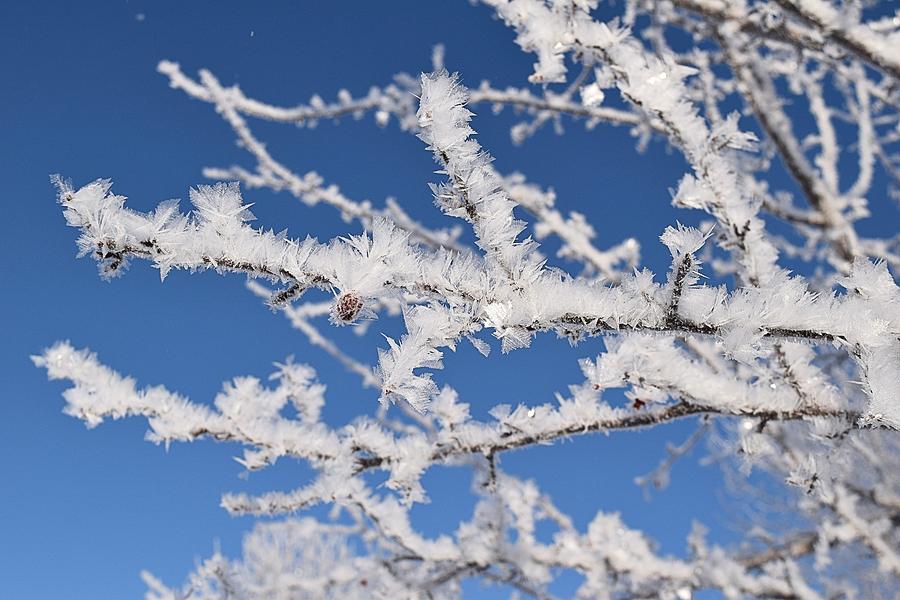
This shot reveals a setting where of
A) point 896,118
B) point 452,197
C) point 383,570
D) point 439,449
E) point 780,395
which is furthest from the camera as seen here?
point 896,118

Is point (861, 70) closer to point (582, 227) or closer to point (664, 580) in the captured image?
point (582, 227)

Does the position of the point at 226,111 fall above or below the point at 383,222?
above

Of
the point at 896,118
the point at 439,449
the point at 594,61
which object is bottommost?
the point at 439,449

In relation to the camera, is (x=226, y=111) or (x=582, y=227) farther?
(x=582, y=227)

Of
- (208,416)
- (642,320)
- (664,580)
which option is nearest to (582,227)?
(664,580)

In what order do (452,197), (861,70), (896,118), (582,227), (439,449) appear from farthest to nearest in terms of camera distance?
(896,118)
(861,70)
(582,227)
(439,449)
(452,197)

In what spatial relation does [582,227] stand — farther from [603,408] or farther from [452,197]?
[452,197]

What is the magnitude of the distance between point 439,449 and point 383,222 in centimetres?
101

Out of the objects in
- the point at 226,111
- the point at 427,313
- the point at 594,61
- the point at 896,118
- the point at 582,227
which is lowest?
the point at 427,313

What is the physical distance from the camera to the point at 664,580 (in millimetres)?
3205

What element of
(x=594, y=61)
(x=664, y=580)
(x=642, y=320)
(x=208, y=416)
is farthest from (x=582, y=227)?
(x=642, y=320)

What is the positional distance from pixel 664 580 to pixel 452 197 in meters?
3.11

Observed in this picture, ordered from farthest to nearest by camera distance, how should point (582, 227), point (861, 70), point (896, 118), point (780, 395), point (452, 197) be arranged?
point (896, 118) → point (861, 70) → point (582, 227) → point (780, 395) → point (452, 197)

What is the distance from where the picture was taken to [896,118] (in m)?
4.49
